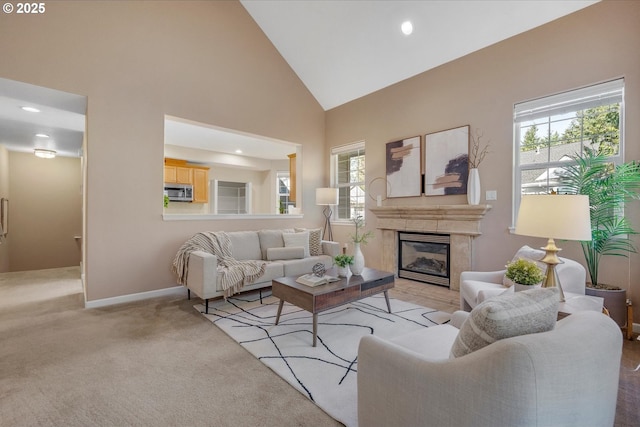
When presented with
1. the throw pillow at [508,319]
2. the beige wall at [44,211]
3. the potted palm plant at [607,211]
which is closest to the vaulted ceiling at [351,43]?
the beige wall at [44,211]

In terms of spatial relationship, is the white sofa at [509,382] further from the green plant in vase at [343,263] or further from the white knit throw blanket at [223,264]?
the white knit throw blanket at [223,264]

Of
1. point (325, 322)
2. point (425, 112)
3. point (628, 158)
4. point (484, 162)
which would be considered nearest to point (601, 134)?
point (628, 158)

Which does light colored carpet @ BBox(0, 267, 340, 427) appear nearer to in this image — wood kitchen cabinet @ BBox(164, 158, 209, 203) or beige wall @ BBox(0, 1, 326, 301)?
beige wall @ BBox(0, 1, 326, 301)

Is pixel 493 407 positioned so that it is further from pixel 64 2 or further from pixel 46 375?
pixel 64 2

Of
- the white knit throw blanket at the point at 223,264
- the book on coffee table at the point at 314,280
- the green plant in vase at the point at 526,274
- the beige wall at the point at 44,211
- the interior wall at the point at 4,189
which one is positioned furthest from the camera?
the beige wall at the point at 44,211

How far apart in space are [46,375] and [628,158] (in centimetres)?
510

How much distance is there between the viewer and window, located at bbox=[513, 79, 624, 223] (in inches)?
115

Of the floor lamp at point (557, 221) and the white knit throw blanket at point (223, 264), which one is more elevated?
the floor lamp at point (557, 221)

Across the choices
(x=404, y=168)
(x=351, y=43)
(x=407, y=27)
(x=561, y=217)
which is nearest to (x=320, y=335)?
(x=561, y=217)

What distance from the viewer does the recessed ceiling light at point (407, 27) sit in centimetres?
382

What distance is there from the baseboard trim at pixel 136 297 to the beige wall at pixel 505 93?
3028mm

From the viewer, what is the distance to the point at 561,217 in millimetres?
1848

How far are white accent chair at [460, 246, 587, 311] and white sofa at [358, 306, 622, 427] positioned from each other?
1.16 metres

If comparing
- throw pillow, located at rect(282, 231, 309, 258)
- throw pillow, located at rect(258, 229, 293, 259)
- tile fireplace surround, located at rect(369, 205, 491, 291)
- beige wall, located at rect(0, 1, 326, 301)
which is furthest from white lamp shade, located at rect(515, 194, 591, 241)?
beige wall, located at rect(0, 1, 326, 301)
